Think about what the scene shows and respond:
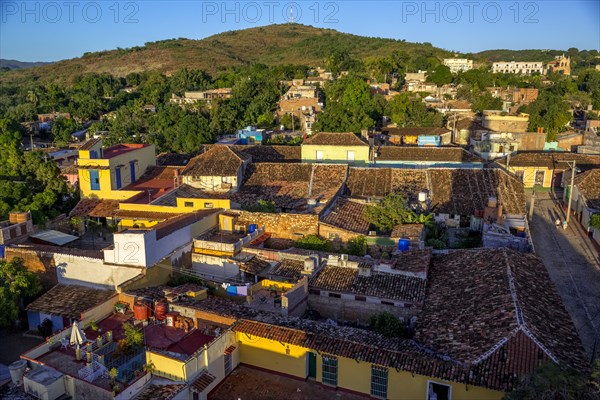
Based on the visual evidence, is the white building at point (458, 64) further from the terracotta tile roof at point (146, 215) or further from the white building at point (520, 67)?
the terracotta tile roof at point (146, 215)

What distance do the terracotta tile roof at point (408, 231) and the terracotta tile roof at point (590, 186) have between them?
417 inches

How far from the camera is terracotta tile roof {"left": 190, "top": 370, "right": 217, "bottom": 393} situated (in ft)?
35.8

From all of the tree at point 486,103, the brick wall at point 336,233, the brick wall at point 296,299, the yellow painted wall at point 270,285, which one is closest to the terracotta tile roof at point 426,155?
the brick wall at point 336,233

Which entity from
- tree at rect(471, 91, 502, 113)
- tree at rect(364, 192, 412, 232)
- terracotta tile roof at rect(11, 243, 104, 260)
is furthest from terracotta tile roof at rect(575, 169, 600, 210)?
tree at rect(471, 91, 502, 113)

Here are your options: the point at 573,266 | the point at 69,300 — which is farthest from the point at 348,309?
the point at 573,266

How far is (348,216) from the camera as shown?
22.2 m

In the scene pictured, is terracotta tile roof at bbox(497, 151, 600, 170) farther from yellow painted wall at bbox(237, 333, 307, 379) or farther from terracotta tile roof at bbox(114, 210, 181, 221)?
yellow painted wall at bbox(237, 333, 307, 379)

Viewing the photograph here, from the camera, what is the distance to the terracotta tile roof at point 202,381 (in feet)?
35.8

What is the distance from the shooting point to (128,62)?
122312mm

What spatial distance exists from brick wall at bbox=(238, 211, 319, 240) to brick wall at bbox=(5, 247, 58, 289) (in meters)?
7.54

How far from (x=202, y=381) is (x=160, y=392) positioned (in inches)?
42.1

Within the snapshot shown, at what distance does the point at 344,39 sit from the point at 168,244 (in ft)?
421

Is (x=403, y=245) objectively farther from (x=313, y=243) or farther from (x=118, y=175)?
(x=118, y=175)

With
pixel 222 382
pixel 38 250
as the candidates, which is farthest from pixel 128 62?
pixel 222 382
